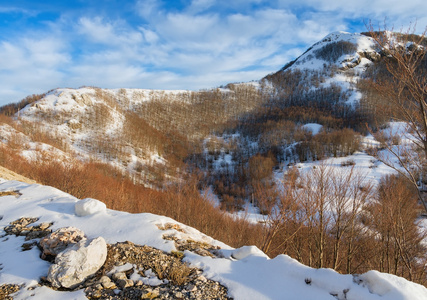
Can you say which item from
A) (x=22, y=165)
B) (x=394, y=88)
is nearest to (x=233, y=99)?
(x=22, y=165)

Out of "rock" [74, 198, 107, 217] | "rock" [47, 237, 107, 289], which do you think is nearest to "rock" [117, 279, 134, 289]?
"rock" [47, 237, 107, 289]

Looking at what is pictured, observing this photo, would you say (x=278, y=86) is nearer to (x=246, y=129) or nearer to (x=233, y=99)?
(x=233, y=99)

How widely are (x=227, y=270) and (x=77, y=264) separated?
2.78m

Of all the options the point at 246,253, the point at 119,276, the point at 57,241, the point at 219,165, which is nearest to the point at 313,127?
the point at 219,165

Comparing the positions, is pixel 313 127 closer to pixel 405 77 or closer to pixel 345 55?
pixel 405 77

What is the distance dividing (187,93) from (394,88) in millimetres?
138612

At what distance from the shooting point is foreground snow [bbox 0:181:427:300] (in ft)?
11.3

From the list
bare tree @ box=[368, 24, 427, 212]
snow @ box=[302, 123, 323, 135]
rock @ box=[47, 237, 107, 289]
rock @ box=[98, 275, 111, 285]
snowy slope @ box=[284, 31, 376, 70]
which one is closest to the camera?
rock @ box=[47, 237, 107, 289]

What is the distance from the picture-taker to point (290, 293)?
11.9 ft

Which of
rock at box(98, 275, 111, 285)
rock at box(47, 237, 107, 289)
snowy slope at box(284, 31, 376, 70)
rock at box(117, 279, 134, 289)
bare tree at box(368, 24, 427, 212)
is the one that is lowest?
rock at box(117, 279, 134, 289)

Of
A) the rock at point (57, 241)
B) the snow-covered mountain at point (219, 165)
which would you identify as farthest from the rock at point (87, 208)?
the rock at point (57, 241)

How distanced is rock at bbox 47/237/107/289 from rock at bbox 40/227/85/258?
50cm

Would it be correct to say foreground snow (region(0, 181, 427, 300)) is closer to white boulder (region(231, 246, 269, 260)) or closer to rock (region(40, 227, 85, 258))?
white boulder (region(231, 246, 269, 260))

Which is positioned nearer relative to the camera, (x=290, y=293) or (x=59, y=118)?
(x=290, y=293)
